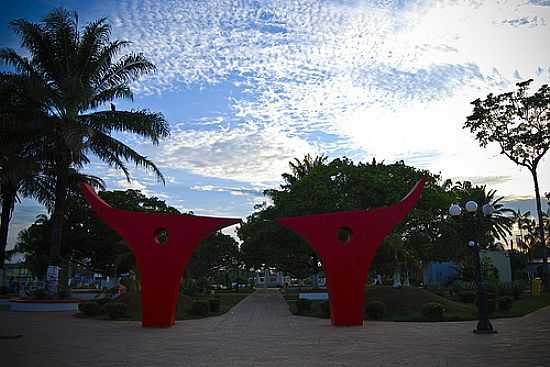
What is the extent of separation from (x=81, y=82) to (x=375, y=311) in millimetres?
14664

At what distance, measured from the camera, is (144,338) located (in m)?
12.7

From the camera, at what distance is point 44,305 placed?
2186cm

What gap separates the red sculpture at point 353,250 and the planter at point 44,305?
12.6m

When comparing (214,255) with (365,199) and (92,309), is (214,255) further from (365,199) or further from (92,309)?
(92,309)

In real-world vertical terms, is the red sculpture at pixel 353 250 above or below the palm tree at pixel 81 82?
below

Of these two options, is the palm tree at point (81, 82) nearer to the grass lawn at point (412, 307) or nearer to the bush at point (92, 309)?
the bush at point (92, 309)

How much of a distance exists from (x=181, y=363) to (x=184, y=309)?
12.7m

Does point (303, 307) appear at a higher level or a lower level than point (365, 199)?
lower

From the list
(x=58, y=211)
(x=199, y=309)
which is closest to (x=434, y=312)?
(x=199, y=309)

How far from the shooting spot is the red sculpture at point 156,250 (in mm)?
15516

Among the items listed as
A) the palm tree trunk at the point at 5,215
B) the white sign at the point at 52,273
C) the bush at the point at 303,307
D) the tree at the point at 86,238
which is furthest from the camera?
the tree at the point at 86,238

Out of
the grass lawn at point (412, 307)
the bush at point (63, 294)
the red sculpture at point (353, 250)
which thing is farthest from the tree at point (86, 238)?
the red sculpture at point (353, 250)

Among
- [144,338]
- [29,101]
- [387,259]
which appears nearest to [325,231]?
[144,338]

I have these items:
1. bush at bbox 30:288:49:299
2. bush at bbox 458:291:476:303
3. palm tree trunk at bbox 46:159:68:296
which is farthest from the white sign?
bush at bbox 458:291:476:303
